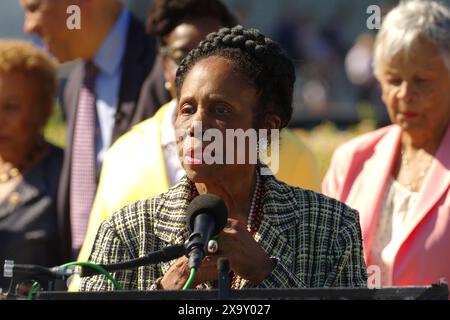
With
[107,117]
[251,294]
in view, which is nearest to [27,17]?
[107,117]

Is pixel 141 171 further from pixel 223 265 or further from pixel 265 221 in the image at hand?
pixel 223 265

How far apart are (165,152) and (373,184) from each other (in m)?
0.91

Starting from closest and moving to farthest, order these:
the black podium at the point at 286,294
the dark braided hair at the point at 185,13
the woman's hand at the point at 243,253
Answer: the black podium at the point at 286,294 < the woman's hand at the point at 243,253 < the dark braided hair at the point at 185,13

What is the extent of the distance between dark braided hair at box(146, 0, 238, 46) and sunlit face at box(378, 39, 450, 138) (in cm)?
83

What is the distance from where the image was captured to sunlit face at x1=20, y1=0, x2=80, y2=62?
22.7ft

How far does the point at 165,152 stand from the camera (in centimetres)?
554

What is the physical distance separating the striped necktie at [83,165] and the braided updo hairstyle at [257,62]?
2.22 m

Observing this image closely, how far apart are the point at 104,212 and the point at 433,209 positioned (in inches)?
53.8

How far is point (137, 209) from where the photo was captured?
418 cm

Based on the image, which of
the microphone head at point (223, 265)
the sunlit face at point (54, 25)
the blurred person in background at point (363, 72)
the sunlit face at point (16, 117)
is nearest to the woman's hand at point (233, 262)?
the microphone head at point (223, 265)

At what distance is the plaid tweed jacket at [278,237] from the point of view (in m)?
4.08

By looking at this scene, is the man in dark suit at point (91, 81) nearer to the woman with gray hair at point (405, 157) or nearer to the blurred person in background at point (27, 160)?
the blurred person in background at point (27, 160)

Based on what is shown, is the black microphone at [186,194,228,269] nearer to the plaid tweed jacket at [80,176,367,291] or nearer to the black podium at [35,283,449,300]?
the black podium at [35,283,449,300]

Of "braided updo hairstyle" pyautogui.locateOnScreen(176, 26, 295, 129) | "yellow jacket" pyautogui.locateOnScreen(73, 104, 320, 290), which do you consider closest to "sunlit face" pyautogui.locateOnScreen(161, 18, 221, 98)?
"yellow jacket" pyautogui.locateOnScreen(73, 104, 320, 290)
